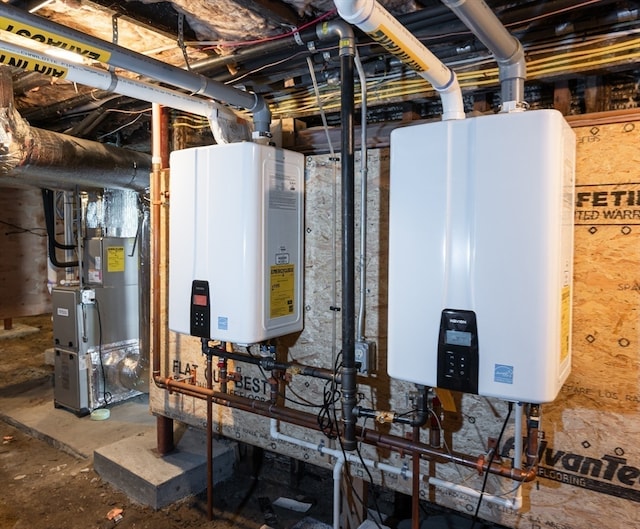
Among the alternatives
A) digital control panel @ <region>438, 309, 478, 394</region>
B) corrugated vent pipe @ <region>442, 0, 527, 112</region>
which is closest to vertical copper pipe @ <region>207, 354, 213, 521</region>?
digital control panel @ <region>438, 309, 478, 394</region>

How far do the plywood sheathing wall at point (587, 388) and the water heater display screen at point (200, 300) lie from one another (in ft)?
2.34

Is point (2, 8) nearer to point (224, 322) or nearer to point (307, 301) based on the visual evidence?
point (224, 322)

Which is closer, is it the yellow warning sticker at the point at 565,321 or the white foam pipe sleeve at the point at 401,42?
the white foam pipe sleeve at the point at 401,42

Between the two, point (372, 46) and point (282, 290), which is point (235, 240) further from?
point (372, 46)

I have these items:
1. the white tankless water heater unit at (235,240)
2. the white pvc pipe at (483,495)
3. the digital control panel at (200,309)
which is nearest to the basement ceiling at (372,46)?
the white tankless water heater unit at (235,240)

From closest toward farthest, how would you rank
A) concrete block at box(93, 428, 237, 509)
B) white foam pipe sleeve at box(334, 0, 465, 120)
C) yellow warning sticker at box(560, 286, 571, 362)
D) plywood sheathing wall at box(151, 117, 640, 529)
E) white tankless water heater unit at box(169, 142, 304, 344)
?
white foam pipe sleeve at box(334, 0, 465, 120)
yellow warning sticker at box(560, 286, 571, 362)
plywood sheathing wall at box(151, 117, 640, 529)
white tankless water heater unit at box(169, 142, 304, 344)
concrete block at box(93, 428, 237, 509)

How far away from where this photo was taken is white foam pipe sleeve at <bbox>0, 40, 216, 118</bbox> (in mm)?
1479

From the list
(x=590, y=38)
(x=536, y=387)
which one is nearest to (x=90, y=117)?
(x=590, y=38)

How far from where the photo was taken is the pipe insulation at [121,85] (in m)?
1.47

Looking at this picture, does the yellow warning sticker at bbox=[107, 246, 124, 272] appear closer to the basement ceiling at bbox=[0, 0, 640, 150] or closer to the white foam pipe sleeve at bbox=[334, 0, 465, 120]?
the basement ceiling at bbox=[0, 0, 640, 150]

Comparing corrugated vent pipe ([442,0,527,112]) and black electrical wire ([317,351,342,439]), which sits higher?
corrugated vent pipe ([442,0,527,112])

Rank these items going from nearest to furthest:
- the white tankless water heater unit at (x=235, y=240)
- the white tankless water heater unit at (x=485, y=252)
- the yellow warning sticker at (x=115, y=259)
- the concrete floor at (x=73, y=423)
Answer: the white tankless water heater unit at (x=485, y=252), the white tankless water heater unit at (x=235, y=240), the concrete floor at (x=73, y=423), the yellow warning sticker at (x=115, y=259)

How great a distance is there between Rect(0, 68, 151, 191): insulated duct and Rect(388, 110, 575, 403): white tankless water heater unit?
213cm

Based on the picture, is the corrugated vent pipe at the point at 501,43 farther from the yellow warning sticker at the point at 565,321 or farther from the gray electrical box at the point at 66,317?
the gray electrical box at the point at 66,317
